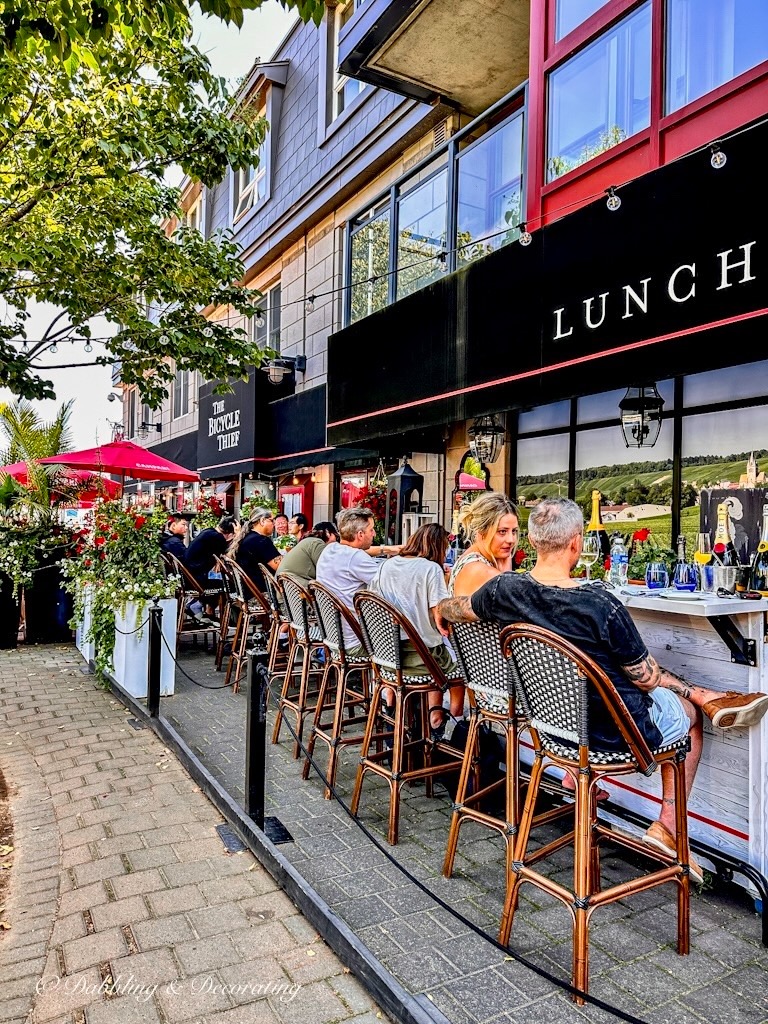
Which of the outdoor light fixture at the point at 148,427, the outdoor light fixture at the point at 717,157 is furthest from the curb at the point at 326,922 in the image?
the outdoor light fixture at the point at 148,427

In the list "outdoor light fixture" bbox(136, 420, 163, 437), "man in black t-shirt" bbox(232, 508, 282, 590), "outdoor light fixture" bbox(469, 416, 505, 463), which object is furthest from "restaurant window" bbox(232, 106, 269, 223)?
"man in black t-shirt" bbox(232, 508, 282, 590)

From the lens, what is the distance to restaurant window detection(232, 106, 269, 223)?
47.5 ft

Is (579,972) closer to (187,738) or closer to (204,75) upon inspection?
(187,738)

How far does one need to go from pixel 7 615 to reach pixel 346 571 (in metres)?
6.10

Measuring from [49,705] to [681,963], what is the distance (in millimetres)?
5556

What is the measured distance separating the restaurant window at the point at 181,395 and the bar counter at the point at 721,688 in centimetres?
1833

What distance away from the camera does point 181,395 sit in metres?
20.3

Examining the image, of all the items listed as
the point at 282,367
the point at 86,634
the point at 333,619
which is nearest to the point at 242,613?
the point at 86,634

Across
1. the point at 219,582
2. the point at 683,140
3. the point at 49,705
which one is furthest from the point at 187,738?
the point at 683,140

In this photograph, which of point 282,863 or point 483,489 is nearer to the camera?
point 282,863

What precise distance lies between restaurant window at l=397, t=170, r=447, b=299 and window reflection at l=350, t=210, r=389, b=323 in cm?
43

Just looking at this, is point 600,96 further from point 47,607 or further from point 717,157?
point 47,607

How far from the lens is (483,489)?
801cm

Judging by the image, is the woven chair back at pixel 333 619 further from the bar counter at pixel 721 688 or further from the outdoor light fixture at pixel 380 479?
the outdoor light fixture at pixel 380 479
